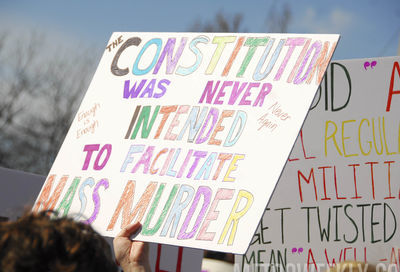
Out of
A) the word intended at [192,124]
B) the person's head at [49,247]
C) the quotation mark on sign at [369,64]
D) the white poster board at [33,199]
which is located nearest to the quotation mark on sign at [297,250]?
the white poster board at [33,199]

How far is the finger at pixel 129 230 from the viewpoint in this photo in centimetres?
226

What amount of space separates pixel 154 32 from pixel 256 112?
734 mm

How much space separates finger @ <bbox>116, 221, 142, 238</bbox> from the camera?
2260 millimetres

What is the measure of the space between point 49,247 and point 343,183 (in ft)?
8.92

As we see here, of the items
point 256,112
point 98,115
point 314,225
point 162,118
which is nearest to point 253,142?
point 256,112

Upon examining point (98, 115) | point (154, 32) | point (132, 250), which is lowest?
point (132, 250)

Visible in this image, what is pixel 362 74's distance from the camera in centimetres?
356

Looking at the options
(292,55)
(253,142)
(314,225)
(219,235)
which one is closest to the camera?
(219,235)

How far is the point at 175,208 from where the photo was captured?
2.24 metres

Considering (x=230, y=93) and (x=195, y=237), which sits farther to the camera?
(x=230, y=93)

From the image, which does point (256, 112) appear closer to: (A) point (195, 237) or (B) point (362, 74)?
(A) point (195, 237)

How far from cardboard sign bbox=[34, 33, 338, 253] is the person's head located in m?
1.00

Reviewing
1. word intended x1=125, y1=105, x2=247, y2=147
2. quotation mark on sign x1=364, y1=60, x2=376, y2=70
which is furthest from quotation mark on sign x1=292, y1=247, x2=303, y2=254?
word intended x1=125, y1=105, x2=247, y2=147

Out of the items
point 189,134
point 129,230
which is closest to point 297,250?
point 189,134
